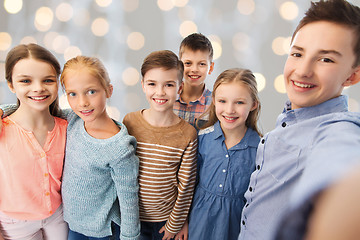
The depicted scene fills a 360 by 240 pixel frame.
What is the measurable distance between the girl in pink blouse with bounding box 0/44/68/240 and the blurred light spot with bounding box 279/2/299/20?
4.56 ft

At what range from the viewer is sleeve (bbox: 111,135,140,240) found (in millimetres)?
802

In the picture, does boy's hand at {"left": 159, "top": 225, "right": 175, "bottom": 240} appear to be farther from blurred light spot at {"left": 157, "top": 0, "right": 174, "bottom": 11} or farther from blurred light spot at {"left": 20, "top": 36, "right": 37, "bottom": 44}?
blurred light spot at {"left": 20, "top": 36, "right": 37, "bottom": 44}

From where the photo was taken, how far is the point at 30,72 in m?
0.80

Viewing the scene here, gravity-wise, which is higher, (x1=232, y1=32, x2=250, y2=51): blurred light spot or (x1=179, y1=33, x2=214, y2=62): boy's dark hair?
(x1=232, y1=32, x2=250, y2=51): blurred light spot

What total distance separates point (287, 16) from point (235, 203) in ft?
4.18

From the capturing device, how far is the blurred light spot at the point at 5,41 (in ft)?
5.14

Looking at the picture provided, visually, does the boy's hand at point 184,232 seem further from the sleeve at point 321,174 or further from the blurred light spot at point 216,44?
the blurred light spot at point 216,44

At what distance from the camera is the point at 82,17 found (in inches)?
62.8

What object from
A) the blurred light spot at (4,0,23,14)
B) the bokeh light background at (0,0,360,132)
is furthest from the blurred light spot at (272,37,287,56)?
the blurred light spot at (4,0,23,14)

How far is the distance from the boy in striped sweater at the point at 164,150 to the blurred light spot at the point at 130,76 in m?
0.78

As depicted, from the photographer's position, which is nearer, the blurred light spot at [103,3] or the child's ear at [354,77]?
the child's ear at [354,77]

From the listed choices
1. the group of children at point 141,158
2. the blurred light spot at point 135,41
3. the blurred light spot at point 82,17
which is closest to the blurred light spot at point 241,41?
the blurred light spot at point 135,41

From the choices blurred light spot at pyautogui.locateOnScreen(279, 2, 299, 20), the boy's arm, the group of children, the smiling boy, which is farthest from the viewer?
blurred light spot at pyautogui.locateOnScreen(279, 2, 299, 20)

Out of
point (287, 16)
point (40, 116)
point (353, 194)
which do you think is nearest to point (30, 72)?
point (40, 116)
